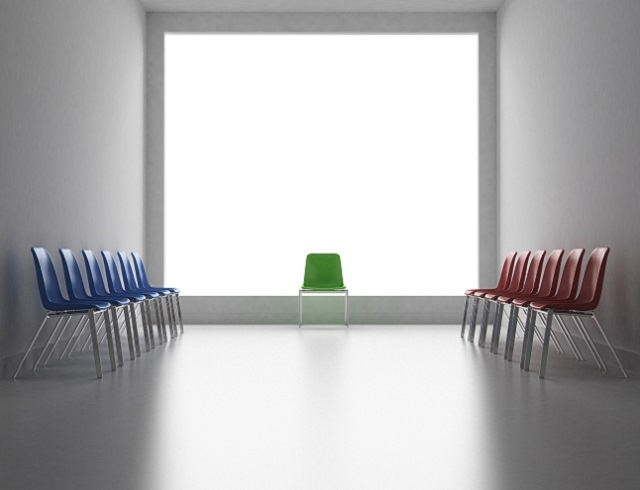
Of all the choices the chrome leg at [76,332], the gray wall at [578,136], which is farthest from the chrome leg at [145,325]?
the gray wall at [578,136]

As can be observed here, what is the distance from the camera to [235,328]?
29.2 feet

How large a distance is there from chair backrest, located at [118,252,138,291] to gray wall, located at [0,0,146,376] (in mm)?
244

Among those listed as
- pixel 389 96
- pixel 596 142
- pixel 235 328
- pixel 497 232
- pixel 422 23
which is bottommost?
pixel 235 328

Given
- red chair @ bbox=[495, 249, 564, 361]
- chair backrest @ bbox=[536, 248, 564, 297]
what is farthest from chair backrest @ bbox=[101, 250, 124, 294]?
chair backrest @ bbox=[536, 248, 564, 297]

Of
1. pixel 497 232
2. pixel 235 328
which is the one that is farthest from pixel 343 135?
pixel 235 328

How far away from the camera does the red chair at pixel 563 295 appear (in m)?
5.35

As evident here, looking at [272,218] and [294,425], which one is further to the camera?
[272,218]

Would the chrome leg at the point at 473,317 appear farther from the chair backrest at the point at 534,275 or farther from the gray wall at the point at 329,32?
the gray wall at the point at 329,32

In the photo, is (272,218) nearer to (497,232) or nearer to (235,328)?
(235,328)

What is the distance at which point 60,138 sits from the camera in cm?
632

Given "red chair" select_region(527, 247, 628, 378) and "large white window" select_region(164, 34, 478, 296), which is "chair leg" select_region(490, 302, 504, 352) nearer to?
"red chair" select_region(527, 247, 628, 378)

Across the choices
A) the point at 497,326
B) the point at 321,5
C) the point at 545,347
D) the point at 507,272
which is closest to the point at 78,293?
the point at 545,347

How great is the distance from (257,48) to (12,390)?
651cm

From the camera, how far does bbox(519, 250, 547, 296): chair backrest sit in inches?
254
